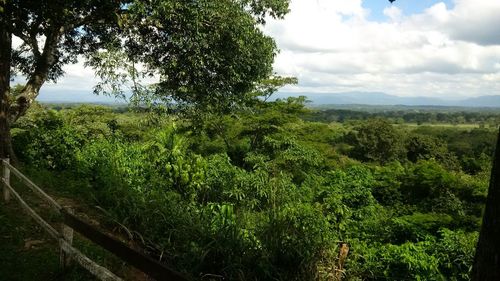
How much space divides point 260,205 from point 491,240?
791cm

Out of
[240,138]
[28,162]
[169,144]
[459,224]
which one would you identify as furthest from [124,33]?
[240,138]

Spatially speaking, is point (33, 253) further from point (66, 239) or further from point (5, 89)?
point (5, 89)

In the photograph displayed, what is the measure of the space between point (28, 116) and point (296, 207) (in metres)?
17.0

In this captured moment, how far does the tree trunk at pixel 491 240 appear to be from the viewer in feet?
7.64

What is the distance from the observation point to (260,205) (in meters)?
10.1

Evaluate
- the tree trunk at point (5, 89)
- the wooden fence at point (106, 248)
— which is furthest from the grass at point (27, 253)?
the tree trunk at point (5, 89)

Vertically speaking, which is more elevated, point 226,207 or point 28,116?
point 28,116

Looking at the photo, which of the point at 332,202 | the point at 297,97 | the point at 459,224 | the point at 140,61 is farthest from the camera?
the point at 297,97

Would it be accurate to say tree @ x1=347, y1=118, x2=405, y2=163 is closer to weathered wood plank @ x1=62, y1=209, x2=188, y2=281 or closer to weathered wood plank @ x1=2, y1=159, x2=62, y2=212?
weathered wood plank @ x1=2, y1=159, x2=62, y2=212

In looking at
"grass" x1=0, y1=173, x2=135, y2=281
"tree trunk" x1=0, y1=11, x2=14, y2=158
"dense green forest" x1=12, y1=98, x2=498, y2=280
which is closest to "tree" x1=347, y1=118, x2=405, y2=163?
"dense green forest" x1=12, y1=98, x2=498, y2=280

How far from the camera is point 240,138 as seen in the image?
2523 centimetres

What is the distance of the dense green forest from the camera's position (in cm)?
572

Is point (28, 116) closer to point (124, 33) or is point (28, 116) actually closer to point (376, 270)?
point (124, 33)

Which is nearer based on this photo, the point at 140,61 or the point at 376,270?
the point at 376,270
